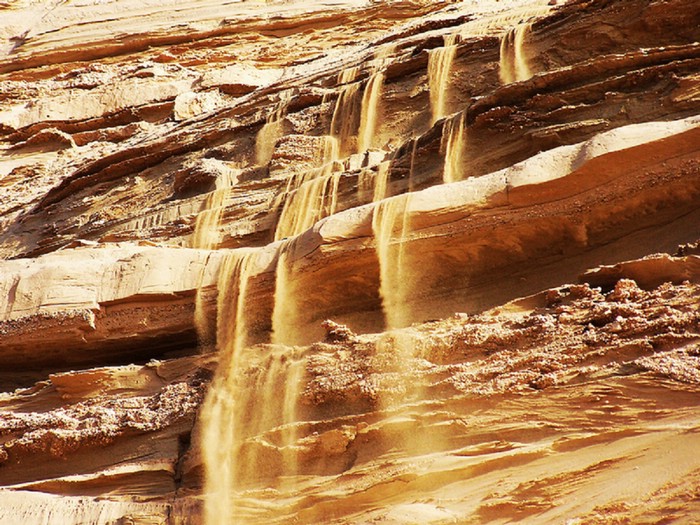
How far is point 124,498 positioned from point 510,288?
167 inches

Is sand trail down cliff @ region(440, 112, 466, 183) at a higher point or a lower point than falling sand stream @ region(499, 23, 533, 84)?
lower

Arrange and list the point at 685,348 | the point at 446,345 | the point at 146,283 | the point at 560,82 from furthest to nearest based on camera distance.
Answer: the point at 560,82 < the point at 146,283 < the point at 446,345 < the point at 685,348

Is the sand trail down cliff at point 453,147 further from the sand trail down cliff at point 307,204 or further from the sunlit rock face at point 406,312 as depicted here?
the sand trail down cliff at point 307,204

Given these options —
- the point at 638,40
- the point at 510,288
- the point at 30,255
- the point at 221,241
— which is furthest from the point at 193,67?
the point at 510,288

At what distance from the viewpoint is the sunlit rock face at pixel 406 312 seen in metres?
6.65

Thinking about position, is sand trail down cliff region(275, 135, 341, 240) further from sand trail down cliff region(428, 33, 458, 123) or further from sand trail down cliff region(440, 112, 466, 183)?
sand trail down cliff region(428, 33, 458, 123)

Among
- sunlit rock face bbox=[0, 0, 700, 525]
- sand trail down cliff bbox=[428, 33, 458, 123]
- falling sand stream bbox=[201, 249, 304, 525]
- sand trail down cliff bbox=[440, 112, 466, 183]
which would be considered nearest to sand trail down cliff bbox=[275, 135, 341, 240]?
sunlit rock face bbox=[0, 0, 700, 525]

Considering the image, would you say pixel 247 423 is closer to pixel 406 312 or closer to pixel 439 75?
pixel 406 312

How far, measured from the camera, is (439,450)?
23.2ft

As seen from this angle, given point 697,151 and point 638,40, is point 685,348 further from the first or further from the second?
point 638,40

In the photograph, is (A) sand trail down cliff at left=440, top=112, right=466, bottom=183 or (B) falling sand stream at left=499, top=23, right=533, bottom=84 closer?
(A) sand trail down cliff at left=440, top=112, right=466, bottom=183

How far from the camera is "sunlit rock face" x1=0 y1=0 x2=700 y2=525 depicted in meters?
6.65

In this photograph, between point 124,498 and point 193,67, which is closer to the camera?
point 124,498

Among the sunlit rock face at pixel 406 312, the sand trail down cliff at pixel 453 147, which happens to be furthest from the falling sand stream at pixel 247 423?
the sand trail down cliff at pixel 453 147
